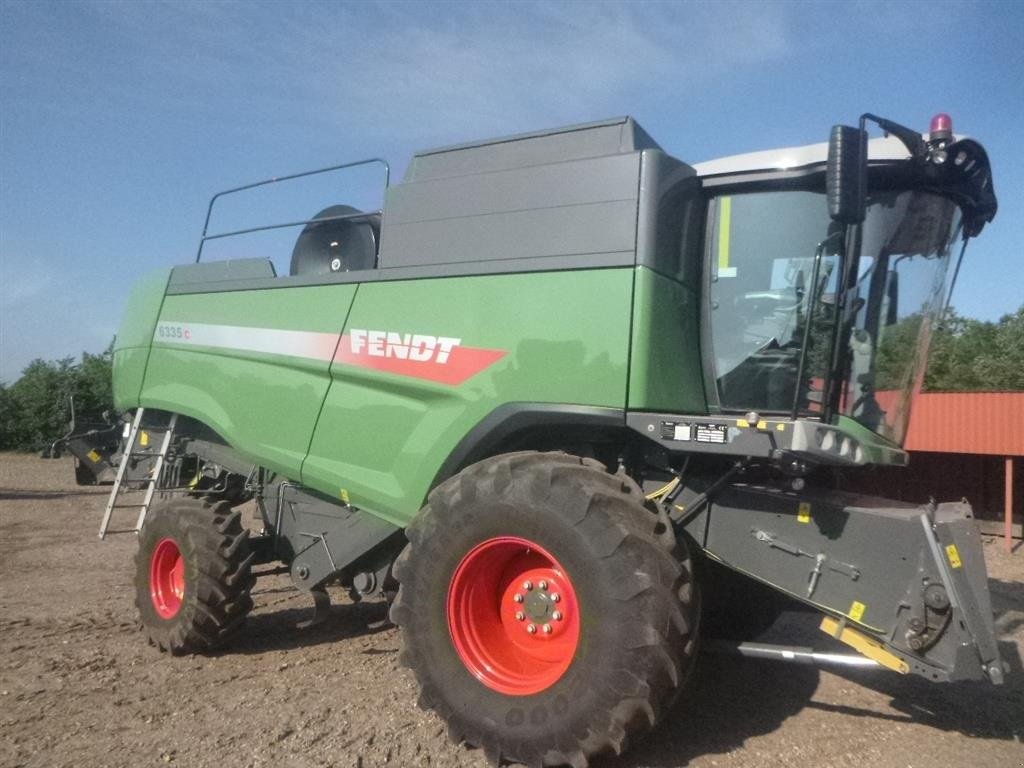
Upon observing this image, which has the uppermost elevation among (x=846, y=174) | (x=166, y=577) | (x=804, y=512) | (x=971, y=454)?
(x=846, y=174)

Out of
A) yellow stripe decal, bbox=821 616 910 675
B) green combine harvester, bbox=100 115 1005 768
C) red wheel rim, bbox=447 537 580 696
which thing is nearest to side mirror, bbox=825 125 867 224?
green combine harvester, bbox=100 115 1005 768

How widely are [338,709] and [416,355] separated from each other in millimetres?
1999

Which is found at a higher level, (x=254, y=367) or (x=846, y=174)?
(x=846, y=174)

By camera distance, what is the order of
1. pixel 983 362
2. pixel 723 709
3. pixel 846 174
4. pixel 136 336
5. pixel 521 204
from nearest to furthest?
1. pixel 846 174
2. pixel 521 204
3. pixel 723 709
4. pixel 136 336
5. pixel 983 362

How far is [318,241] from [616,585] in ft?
11.2

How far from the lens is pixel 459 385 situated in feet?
15.5

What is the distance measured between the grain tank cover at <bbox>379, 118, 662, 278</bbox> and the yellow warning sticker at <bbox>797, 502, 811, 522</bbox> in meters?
1.42

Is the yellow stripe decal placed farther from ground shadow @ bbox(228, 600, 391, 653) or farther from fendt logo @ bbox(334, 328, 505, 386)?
ground shadow @ bbox(228, 600, 391, 653)

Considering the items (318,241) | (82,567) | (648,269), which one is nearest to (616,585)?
(648,269)

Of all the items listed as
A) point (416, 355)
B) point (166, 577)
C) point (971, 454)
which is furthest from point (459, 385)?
point (971, 454)

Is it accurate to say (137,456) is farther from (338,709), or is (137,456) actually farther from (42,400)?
(42,400)

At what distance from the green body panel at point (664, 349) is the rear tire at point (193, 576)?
3.26m

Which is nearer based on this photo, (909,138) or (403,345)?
(909,138)

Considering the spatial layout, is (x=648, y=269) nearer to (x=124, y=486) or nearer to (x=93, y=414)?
(x=124, y=486)
